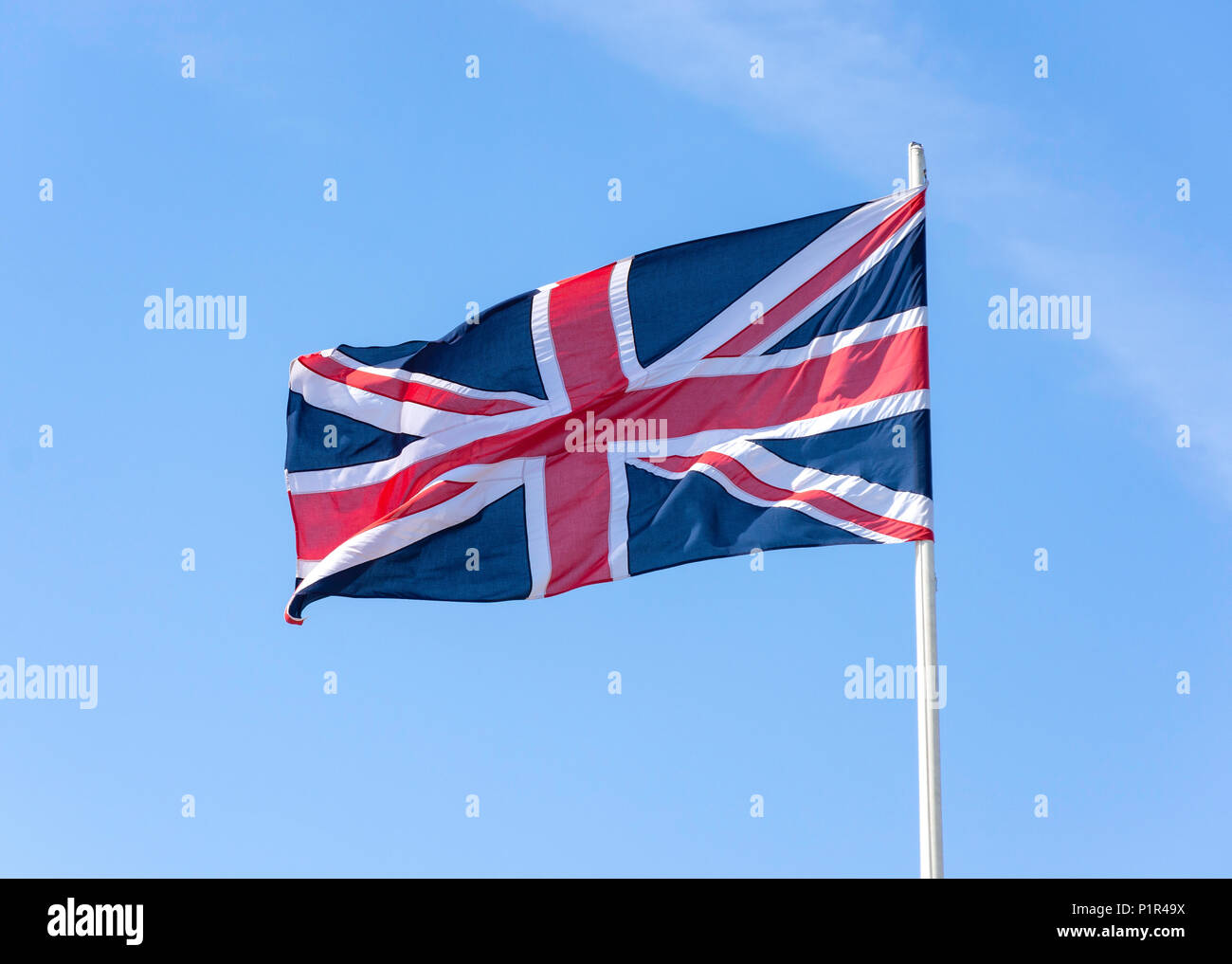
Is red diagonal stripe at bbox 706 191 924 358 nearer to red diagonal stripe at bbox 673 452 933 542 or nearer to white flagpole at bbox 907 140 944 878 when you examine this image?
red diagonal stripe at bbox 673 452 933 542

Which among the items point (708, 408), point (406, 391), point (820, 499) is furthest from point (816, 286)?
point (406, 391)

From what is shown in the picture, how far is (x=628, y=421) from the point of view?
20.4 metres

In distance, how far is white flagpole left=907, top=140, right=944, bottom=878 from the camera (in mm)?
16578

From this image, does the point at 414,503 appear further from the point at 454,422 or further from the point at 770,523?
the point at 770,523

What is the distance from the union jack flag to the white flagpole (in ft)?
3.40

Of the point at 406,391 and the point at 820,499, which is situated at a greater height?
the point at 406,391

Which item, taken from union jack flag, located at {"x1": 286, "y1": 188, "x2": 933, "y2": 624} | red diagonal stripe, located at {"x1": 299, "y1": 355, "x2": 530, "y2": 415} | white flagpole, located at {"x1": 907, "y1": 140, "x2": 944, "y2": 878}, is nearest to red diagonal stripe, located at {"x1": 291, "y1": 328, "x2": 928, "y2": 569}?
union jack flag, located at {"x1": 286, "y1": 188, "x2": 933, "y2": 624}

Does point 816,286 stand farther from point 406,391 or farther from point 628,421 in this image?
point 406,391

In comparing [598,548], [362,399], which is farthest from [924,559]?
[362,399]

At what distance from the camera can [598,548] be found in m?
19.8

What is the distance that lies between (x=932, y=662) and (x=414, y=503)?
6.48 m

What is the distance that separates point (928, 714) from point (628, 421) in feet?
17.6

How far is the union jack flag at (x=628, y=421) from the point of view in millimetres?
19047

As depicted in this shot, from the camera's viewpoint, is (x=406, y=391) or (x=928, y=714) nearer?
(x=928, y=714)
